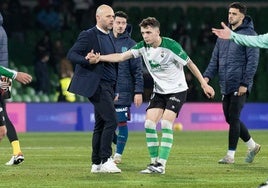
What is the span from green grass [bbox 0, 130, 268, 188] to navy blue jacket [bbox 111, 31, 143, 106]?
112 cm

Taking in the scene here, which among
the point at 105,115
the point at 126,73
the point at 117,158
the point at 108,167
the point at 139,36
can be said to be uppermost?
the point at 126,73

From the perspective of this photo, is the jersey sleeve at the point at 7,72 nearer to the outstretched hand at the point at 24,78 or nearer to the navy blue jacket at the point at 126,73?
the outstretched hand at the point at 24,78

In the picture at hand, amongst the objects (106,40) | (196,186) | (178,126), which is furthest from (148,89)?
(196,186)

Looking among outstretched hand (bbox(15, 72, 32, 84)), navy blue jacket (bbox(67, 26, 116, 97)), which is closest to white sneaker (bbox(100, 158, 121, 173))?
navy blue jacket (bbox(67, 26, 116, 97))

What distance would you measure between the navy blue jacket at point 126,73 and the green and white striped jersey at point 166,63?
Result: 2.20 metres

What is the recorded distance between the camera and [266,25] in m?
39.7

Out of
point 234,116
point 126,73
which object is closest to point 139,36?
point 126,73

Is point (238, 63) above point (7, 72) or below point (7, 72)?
below

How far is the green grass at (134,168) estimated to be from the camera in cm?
1334

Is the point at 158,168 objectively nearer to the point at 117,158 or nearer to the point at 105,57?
the point at 105,57

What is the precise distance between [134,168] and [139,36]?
2144 centimetres

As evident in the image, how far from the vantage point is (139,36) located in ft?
121

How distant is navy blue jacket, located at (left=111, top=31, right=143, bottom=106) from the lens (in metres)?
17.2

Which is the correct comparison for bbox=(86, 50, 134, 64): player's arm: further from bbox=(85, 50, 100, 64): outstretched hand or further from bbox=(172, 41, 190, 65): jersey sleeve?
bbox=(172, 41, 190, 65): jersey sleeve
